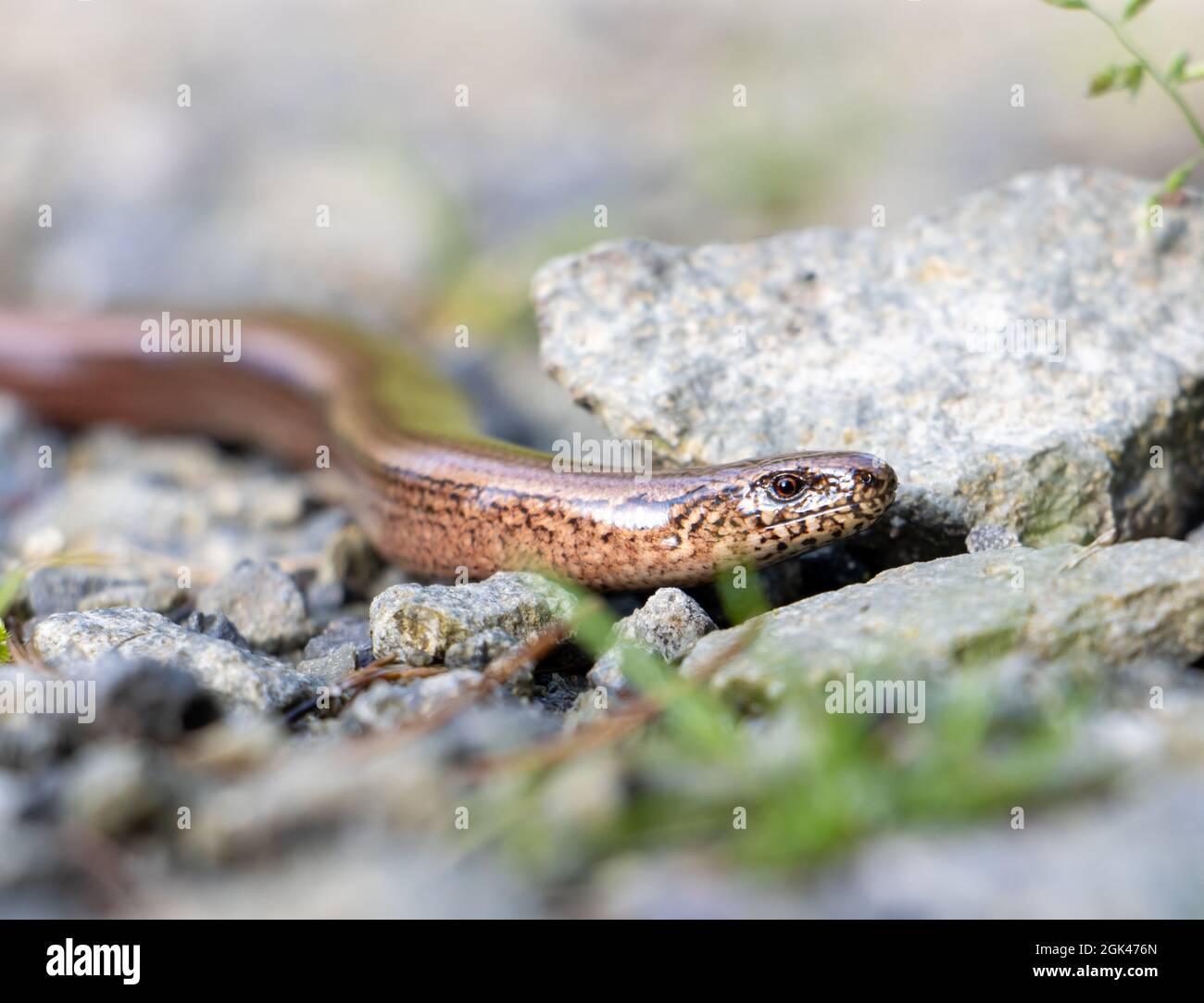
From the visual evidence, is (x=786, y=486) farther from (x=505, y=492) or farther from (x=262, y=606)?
(x=262, y=606)

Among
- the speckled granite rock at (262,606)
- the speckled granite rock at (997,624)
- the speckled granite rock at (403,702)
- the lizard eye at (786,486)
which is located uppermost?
the lizard eye at (786,486)

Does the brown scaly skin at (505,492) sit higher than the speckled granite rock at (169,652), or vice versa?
the brown scaly skin at (505,492)

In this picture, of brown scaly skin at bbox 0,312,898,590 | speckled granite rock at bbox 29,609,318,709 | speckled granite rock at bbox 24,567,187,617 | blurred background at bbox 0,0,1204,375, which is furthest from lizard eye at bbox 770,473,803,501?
blurred background at bbox 0,0,1204,375

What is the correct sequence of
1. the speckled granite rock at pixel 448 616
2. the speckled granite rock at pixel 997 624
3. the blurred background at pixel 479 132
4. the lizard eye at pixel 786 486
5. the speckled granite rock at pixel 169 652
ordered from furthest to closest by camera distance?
the blurred background at pixel 479 132
the lizard eye at pixel 786 486
the speckled granite rock at pixel 448 616
the speckled granite rock at pixel 169 652
the speckled granite rock at pixel 997 624

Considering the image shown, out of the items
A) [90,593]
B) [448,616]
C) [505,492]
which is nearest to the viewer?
[448,616]

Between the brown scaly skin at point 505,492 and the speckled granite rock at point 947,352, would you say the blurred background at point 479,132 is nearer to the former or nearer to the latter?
the brown scaly skin at point 505,492

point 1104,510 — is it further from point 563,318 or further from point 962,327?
point 563,318

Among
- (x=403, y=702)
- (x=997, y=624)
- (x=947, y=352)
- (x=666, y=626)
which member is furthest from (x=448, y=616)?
(x=947, y=352)

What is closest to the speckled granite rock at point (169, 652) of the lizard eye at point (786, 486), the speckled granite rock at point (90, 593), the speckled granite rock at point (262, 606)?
the speckled granite rock at point (262, 606)
